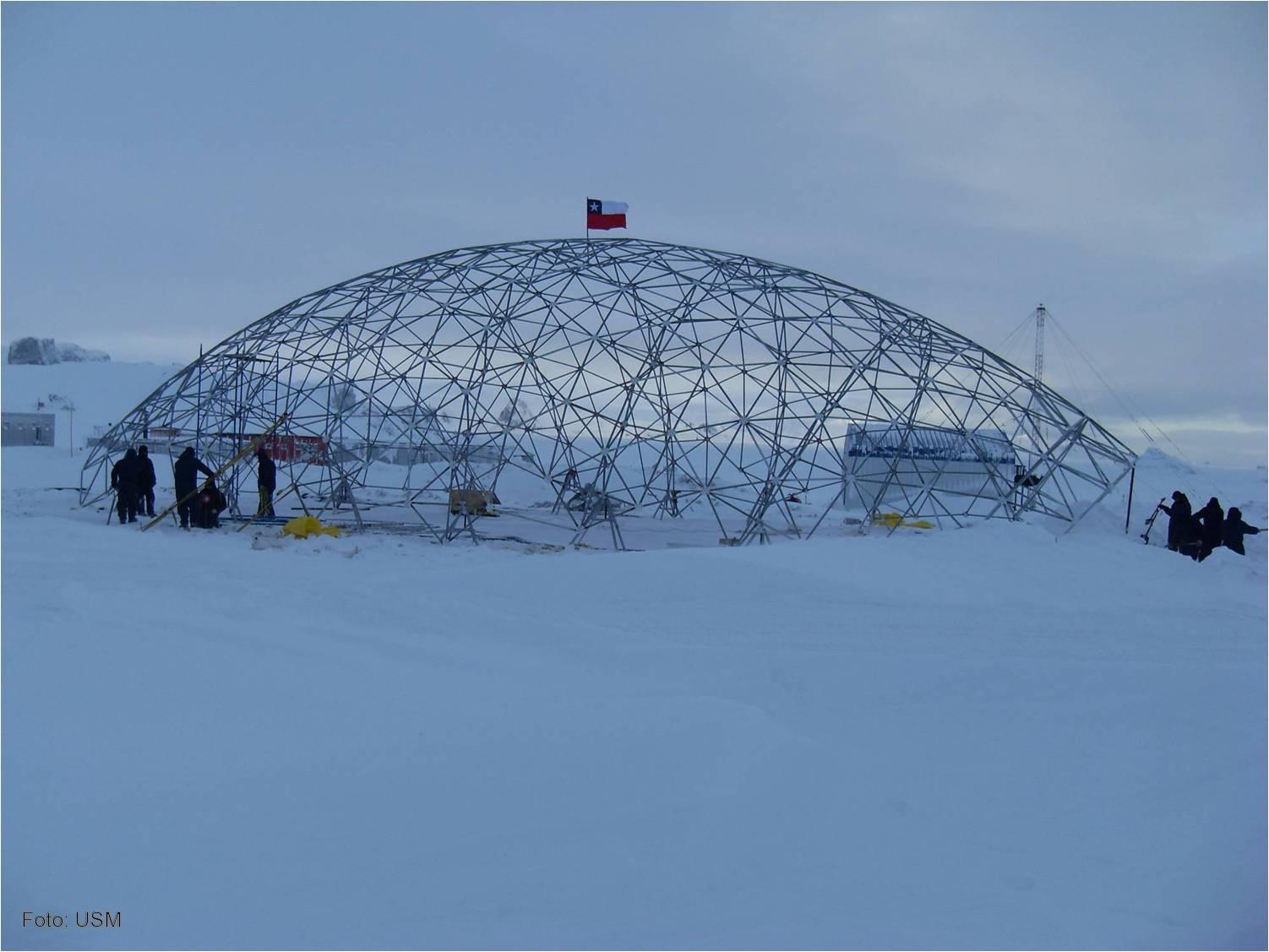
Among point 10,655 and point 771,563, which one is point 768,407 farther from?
point 10,655

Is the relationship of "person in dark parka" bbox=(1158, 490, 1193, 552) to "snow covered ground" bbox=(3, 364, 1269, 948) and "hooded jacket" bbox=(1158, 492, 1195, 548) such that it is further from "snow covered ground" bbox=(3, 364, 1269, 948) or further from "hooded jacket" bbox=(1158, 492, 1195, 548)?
"snow covered ground" bbox=(3, 364, 1269, 948)

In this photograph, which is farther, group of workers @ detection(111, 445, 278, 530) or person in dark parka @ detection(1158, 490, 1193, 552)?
group of workers @ detection(111, 445, 278, 530)

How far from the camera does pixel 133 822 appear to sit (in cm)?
472

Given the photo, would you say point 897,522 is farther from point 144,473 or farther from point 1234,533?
point 144,473

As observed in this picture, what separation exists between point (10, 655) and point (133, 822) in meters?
2.75

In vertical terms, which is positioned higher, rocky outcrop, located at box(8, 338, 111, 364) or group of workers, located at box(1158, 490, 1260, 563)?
rocky outcrop, located at box(8, 338, 111, 364)

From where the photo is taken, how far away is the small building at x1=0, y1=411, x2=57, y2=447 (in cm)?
4550

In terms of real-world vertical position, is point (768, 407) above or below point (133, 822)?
above

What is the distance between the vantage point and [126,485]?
1702 centimetres

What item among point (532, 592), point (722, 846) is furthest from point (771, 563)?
point (722, 846)

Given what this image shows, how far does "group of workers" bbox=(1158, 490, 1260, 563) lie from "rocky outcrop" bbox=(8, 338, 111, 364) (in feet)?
326

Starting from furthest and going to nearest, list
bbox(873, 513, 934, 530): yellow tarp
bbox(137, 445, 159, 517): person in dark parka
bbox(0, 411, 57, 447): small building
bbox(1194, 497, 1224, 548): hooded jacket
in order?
bbox(0, 411, 57, 447): small building < bbox(137, 445, 159, 517): person in dark parka < bbox(873, 513, 934, 530): yellow tarp < bbox(1194, 497, 1224, 548): hooded jacket

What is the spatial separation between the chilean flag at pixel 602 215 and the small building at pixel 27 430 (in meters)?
37.8

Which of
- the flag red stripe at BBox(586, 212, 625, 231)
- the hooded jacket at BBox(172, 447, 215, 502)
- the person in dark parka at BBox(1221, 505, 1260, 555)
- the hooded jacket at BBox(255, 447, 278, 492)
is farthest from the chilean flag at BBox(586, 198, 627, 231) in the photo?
the person in dark parka at BBox(1221, 505, 1260, 555)
